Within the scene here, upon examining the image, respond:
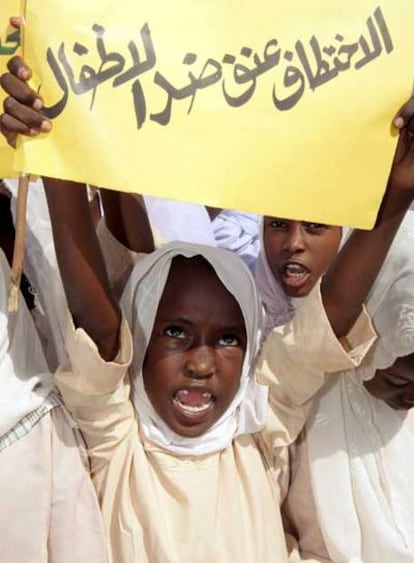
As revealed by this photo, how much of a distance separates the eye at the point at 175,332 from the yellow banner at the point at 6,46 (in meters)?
0.37

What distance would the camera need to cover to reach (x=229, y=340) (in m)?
1.58

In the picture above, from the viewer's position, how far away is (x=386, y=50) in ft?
4.50

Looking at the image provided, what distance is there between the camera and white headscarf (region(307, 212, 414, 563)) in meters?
1.58

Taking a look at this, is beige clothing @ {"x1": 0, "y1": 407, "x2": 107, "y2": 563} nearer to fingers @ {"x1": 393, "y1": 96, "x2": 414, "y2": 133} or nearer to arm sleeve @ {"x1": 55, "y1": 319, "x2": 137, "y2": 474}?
arm sleeve @ {"x1": 55, "y1": 319, "x2": 137, "y2": 474}

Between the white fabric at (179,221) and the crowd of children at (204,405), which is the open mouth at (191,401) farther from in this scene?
the white fabric at (179,221)

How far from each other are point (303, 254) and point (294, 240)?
0.03m

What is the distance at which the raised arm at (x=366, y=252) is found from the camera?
55.6 inches

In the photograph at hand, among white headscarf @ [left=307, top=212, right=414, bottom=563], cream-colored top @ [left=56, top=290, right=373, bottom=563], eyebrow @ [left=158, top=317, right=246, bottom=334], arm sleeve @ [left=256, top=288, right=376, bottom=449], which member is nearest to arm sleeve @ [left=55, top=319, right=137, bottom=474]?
cream-colored top @ [left=56, top=290, right=373, bottom=563]

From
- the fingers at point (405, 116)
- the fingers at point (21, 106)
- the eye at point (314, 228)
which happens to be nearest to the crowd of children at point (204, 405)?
the fingers at point (405, 116)

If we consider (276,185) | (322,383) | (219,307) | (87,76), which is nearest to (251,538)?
(322,383)

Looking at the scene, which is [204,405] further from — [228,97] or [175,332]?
[228,97]

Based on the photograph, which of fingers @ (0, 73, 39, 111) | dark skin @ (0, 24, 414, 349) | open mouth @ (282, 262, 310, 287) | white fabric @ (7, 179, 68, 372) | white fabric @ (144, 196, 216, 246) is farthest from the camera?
white fabric @ (144, 196, 216, 246)

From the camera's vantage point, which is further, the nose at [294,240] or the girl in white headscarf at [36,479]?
the nose at [294,240]

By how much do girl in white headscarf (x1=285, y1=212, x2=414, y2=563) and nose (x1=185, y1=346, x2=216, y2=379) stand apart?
0.21 m
